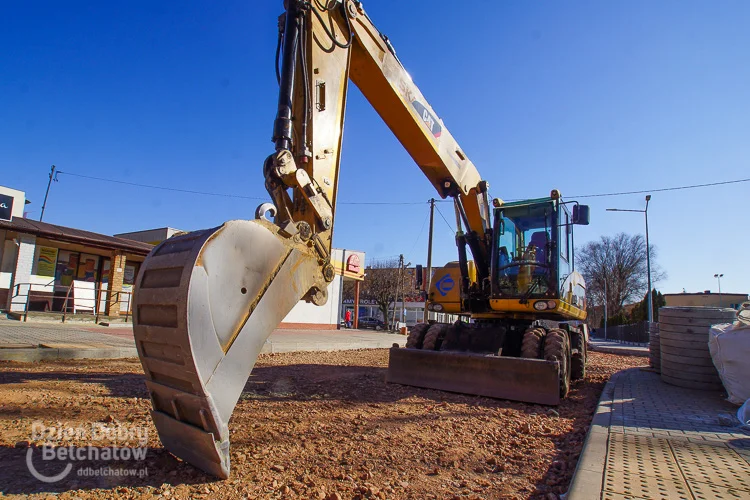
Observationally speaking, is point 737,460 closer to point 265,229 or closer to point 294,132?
point 265,229

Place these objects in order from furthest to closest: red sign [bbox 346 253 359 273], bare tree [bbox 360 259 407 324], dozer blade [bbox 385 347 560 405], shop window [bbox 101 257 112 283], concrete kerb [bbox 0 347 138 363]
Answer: bare tree [bbox 360 259 407 324] → red sign [bbox 346 253 359 273] → shop window [bbox 101 257 112 283] → concrete kerb [bbox 0 347 138 363] → dozer blade [bbox 385 347 560 405]

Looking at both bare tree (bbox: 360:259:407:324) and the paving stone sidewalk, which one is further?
bare tree (bbox: 360:259:407:324)

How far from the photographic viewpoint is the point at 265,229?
3.04 meters

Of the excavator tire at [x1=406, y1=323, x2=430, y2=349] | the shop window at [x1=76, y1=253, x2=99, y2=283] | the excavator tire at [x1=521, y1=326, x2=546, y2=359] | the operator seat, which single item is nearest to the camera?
the excavator tire at [x1=521, y1=326, x2=546, y2=359]

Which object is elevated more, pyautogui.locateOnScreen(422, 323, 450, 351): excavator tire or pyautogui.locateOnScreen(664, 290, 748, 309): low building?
pyautogui.locateOnScreen(664, 290, 748, 309): low building

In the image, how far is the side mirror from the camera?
21.9 ft

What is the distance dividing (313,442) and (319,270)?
1.40 m

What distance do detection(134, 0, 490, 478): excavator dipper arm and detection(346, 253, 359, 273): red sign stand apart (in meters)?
22.8

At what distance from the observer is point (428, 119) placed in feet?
20.3

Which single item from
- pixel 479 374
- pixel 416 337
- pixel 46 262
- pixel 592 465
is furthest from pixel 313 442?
pixel 46 262

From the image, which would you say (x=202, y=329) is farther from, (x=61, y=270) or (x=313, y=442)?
(x=61, y=270)

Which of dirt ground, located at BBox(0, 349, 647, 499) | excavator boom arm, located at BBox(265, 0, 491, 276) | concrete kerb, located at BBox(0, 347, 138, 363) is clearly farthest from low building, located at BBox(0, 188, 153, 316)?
excavator boom arm, located at BBox(265, 0, 491, 276)

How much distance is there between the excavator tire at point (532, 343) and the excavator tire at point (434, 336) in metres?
1.33

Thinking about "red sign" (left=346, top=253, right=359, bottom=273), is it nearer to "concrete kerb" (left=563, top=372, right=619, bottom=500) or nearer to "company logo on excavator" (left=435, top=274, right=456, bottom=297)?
"company logo on excavator" (left=435, top=274, right=456, bottom=297)
